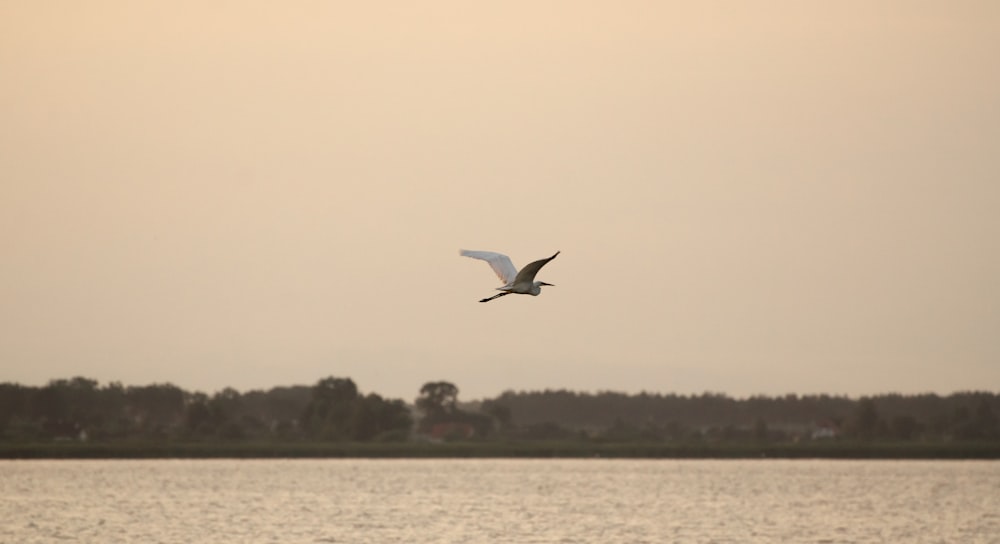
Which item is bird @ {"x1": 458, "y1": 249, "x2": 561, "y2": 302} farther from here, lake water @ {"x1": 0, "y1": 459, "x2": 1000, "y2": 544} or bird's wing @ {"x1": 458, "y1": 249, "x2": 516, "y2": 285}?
lake water @ {"x1": 0, "y1": 459, "x2": 1000, "y2": 544}

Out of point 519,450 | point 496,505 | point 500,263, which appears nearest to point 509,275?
point 500,263

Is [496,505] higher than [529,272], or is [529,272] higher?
[529,272]

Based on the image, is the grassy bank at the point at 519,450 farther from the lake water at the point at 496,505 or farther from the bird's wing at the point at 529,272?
the bird's wing at the point at 529,272

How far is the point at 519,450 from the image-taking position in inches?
5271

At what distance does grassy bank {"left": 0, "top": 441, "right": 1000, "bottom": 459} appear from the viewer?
125 m

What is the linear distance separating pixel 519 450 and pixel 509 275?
104 m

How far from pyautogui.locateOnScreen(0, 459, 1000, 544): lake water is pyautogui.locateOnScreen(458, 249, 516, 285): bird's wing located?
2027 centimetres

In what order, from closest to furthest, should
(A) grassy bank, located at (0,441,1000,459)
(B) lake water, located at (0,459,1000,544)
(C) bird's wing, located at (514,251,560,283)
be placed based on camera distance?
1. (C) bird's wing, located at (514,251,560,283)
2. (B) lake water, located at (0,459,1000,544)
3. (A) grassy bank, located at (0,441,1000,459)

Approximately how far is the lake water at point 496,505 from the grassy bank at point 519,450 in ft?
54.8

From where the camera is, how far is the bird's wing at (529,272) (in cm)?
2826

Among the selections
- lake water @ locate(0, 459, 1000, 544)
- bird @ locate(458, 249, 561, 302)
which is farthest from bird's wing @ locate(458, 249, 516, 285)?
lake water @ locate(0, 459, 1000, 544)

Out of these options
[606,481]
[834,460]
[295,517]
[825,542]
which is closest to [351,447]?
[834,460]

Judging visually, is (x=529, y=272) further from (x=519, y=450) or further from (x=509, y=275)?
(x=519, y=450)

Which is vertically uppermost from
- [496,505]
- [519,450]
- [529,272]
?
[519,450]
